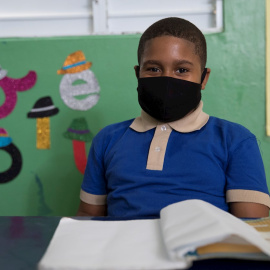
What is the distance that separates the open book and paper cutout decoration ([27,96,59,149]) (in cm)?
87

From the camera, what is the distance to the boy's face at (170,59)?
970 mm

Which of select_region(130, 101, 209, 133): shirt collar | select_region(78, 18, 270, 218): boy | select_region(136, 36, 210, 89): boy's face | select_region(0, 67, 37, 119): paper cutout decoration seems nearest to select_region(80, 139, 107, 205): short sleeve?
select_region(78, 18, 270, 218): boy

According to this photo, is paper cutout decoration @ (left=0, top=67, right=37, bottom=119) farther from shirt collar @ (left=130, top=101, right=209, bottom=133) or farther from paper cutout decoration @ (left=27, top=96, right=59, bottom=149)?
shirt collar @ (left=130, top=101, right=209, bottom=133)

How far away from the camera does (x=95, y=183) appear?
1055 mm

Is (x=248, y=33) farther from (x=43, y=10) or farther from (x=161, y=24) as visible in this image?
(x=43, y=10)

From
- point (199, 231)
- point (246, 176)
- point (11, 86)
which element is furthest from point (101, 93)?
point (199, 231)

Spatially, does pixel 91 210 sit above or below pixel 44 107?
below

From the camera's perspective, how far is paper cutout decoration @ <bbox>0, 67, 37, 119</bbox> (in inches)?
54.1

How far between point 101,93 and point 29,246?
0.85 m

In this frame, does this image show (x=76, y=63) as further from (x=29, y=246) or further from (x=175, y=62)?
(x=29, y=246)

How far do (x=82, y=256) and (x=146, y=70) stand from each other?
631mm

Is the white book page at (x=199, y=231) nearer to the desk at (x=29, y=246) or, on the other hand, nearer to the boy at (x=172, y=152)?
the desk at (x=29, y=246)

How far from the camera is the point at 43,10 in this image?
1.40 m

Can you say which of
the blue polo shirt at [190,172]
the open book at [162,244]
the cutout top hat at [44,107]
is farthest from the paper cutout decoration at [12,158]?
the open book at [162,244]
